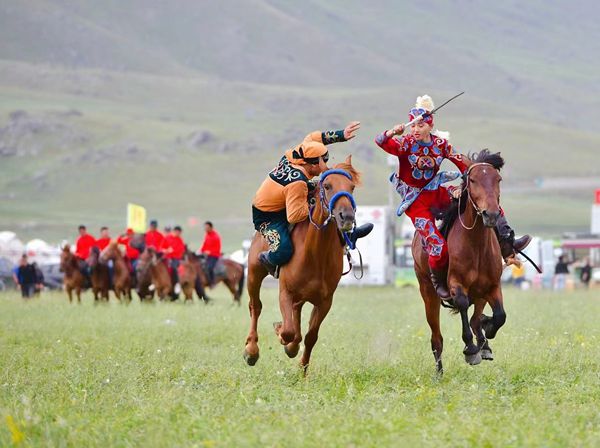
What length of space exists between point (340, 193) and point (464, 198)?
141 cm

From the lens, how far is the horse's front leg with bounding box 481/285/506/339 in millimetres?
12445

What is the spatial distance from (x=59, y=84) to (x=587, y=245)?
139 metres

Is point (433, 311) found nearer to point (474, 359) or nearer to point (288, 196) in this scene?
point (474, 359)

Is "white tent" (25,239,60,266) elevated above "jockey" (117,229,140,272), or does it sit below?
above

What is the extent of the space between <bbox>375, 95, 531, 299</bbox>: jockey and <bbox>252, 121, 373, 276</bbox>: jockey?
0.44m

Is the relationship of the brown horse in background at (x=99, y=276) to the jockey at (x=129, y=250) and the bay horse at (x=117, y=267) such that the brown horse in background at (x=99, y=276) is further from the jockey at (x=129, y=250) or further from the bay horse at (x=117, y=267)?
the jockey at (x=129, y=250)

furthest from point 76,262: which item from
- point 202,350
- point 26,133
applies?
point 26,133

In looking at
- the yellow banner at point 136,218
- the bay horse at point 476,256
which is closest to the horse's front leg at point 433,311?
the bay horse at point 476,256

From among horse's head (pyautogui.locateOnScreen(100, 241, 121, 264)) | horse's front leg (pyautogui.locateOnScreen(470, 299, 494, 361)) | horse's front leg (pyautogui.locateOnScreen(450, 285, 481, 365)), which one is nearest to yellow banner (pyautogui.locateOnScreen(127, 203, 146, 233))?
horse's head (pyautogui.locateOnScreen(100, 241, 121, 264))

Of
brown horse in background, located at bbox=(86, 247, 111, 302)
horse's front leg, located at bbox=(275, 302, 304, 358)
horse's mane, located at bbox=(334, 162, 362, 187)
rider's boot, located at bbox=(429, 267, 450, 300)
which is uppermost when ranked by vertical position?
horse's mane, located at bbox=(334, 162, 362, 187)

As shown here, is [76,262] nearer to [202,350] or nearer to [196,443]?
[202,350]

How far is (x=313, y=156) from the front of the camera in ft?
42.2

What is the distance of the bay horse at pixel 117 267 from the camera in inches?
1233

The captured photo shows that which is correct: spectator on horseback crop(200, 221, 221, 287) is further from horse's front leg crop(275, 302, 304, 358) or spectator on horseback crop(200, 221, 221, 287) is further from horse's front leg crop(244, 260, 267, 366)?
horse's front leg crop(275, 302, 304, 358)
